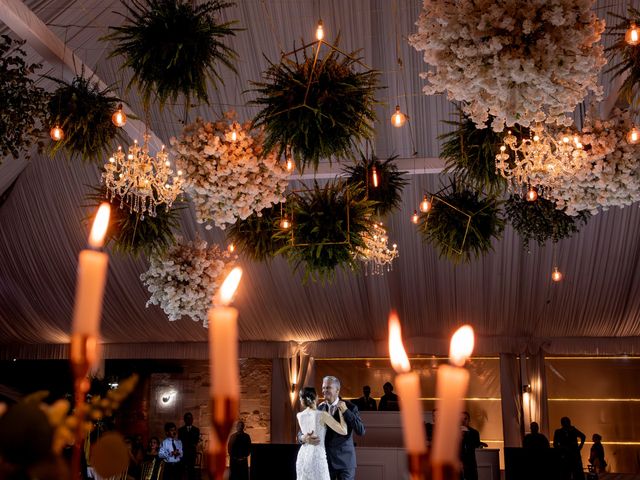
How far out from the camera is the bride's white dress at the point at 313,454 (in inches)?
233

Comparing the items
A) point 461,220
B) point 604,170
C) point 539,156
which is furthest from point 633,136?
point 461,220

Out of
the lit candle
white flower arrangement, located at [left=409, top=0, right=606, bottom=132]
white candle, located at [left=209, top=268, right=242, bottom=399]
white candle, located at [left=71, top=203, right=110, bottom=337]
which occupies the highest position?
white flower arrangement, located at [left=409, top=0, right=606, bottom=132]

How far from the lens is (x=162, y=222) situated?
684 cm

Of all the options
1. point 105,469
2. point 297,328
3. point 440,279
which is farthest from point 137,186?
point 297,328

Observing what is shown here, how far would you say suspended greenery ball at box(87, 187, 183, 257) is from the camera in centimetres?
668

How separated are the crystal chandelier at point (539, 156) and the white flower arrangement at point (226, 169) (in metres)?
1.60

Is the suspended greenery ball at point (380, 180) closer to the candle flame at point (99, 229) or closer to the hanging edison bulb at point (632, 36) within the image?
the hanging edison bulb at point (632, 36)

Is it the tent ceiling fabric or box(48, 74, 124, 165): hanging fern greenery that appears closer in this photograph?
box(48, 74, 124, 165): hanging fern greenery

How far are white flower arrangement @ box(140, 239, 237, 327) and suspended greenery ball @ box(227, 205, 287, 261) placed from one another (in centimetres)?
47

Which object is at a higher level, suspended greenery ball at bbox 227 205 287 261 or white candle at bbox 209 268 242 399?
suspended greenery ball at bbox 227 205 287 261

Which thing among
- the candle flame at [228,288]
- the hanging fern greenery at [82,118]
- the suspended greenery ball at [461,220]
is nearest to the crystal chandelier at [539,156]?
the suspended greenery ball at [461,220]

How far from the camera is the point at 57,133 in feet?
17.8

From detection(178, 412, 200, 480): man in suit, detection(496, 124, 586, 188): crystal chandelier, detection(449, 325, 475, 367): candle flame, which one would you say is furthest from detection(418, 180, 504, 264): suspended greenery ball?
detection(178, 412, 200, 480): man in suit

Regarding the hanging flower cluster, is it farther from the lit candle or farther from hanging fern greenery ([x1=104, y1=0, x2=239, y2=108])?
the lit candle
